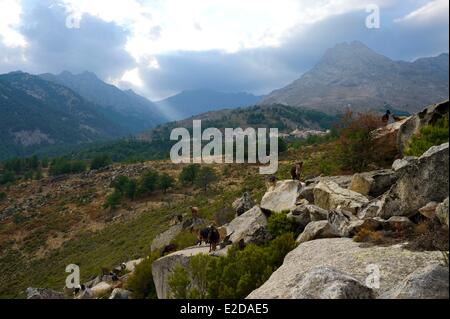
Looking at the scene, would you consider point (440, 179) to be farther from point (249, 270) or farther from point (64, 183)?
point (64, 183)

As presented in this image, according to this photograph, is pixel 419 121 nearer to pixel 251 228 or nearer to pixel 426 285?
pixel 251 228

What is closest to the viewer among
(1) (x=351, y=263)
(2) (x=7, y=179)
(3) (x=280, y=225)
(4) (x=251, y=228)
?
(1) (x=351, y=263)

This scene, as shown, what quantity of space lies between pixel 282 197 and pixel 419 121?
9.03m

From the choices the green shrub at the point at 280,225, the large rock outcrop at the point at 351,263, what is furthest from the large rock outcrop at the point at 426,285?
the green shrub at the point at 280,225

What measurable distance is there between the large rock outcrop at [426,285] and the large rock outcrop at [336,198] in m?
9.26

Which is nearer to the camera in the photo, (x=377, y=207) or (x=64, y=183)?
(x=377, y=207)

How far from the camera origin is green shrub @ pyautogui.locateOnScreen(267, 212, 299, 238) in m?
18.0

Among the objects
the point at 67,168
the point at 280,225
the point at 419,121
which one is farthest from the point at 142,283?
the point at 67,168

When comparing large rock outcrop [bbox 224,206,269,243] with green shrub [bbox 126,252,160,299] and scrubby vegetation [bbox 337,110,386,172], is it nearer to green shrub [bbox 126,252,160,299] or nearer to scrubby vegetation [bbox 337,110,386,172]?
green shrub [bbox 126,252,160,299]

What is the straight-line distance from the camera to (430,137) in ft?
66.9

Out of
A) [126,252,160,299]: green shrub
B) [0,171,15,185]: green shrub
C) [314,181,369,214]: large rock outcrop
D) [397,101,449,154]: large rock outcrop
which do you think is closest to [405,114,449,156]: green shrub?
[397,101,449,154]: large rock outcrop
